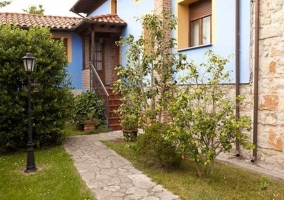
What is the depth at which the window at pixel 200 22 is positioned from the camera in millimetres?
7941

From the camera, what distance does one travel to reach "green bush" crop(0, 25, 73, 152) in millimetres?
6996

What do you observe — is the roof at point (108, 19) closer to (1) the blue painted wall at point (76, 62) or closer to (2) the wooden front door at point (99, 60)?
(2) the wooden front door at point (99, 60)

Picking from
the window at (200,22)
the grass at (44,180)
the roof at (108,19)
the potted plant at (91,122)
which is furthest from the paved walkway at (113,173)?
the roof at (108,19)

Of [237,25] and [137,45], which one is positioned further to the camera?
[137,45]

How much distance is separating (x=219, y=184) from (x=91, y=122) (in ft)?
19.4

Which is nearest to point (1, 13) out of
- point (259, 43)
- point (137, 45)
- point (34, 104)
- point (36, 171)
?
point (34, 104)

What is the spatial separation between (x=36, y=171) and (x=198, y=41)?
5.46 metres

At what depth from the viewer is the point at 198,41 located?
840 cm

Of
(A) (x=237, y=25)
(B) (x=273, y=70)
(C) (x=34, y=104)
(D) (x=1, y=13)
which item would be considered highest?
(D) (x=1, y=13)

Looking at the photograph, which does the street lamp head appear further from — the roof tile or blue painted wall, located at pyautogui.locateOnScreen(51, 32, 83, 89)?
blue painted wall, located at pyautogui.locateOnScreen(51, 32, 83, 89)

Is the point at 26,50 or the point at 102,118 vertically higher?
the point at 26,50

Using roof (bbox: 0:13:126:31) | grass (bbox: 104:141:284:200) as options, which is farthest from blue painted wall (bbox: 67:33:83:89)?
grass (bbox: 104:141:284:200)

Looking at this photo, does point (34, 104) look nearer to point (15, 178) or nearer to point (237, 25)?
point (15, 178)

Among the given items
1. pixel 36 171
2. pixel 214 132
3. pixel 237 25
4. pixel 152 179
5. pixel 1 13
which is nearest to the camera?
pixel 214 132
